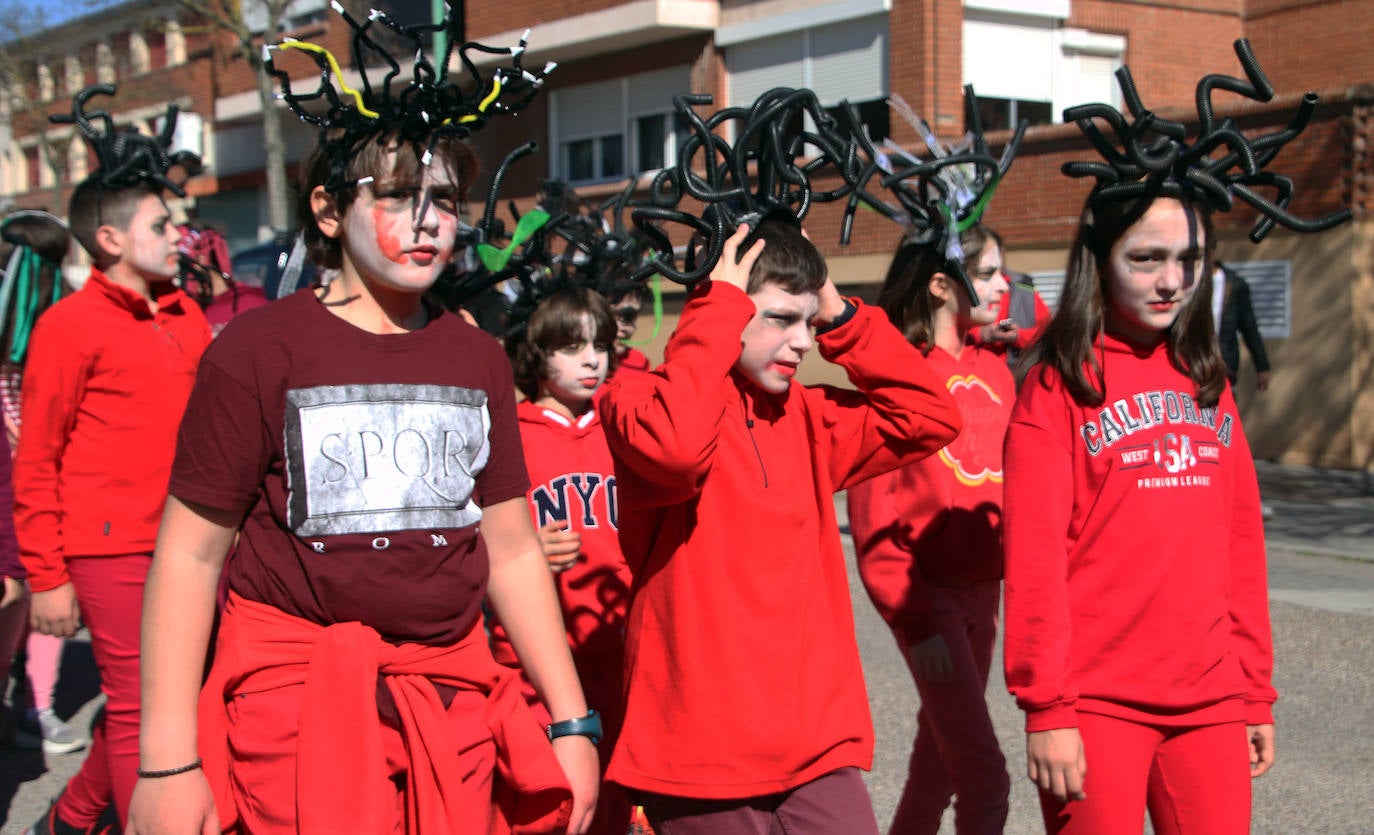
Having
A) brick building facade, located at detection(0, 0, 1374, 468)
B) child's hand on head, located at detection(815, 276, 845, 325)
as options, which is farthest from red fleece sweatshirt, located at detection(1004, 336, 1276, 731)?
brick building facade, located at detection(0, 0, 1374, 468)

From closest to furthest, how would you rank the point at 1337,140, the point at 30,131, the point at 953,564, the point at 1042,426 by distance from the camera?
the point at 1042,426, the point at 953,564, the point at 1337,140, the point at 30,131

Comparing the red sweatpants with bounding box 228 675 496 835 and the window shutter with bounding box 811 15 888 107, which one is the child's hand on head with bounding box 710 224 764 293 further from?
the window shutter with bounding box 811 15 888 107

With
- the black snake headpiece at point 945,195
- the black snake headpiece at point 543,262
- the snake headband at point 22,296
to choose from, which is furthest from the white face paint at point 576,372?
the snake headband at point 22,296

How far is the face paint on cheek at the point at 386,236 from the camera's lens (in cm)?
272

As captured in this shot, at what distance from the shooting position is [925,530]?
4.06 m

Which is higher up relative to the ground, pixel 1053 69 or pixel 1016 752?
pixel 1053 69

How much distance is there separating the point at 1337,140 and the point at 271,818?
45.9 feet

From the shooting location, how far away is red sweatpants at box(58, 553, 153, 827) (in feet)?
13.7

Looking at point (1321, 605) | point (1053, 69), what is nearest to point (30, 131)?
point (1053, 69)

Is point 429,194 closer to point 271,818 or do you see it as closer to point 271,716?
point 271,716

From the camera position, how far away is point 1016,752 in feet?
18.7

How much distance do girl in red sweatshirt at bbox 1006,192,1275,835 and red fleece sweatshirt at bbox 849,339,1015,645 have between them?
0.76 m

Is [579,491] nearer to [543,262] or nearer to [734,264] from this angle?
[543,262]

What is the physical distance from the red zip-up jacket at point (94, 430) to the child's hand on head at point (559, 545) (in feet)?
4.78
